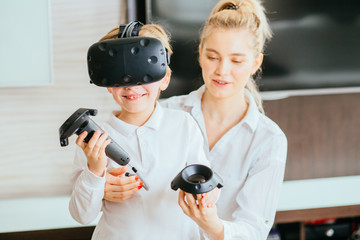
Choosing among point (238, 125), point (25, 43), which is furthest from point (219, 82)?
point (25, 43)

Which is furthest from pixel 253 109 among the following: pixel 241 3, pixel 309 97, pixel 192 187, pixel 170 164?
pixel 309 97

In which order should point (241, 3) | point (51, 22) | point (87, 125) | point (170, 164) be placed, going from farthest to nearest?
point (51, 22) → point (241, 3) → point (170, 164) → point (87, 125)

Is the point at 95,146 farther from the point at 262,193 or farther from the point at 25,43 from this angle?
the point at 25,43

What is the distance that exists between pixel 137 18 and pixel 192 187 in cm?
114

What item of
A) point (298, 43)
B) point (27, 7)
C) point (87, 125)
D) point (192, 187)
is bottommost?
point (192, 187)

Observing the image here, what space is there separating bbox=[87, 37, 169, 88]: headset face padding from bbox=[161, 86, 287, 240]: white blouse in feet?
2.00

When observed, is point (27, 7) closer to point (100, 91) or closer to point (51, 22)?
point (51, 22)

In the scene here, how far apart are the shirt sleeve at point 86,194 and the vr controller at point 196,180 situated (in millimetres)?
152

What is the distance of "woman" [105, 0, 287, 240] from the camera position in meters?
1.12

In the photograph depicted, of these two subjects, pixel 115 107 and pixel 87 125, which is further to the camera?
pixel 115 107

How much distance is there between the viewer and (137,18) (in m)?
1.70

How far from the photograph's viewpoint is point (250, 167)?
122 centimetres

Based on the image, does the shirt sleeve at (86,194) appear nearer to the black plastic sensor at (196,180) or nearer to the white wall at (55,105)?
the black plastic sensor at (196,180)

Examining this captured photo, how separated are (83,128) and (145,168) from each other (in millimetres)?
230
